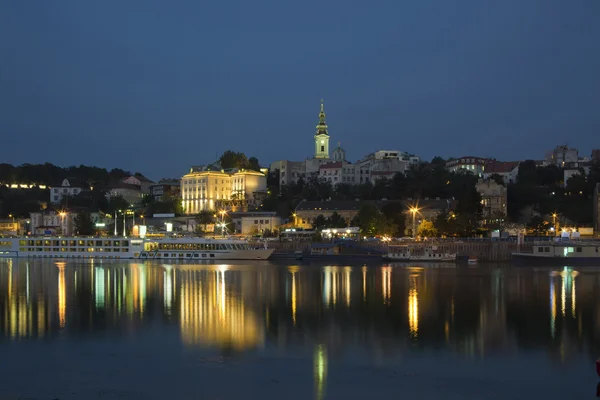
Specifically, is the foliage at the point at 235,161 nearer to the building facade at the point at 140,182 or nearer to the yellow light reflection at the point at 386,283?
the building facade at the point at 140,182

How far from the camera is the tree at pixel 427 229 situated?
59812 millimetres

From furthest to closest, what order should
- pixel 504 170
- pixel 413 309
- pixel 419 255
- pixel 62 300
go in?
pixel 504 170 < pixel 419 255 < pixel 62 300 < pixel 413 309

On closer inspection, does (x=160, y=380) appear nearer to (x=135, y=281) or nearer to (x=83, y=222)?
(x=135, y=281)

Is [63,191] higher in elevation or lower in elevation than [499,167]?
lower

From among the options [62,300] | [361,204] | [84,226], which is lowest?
[62,300]

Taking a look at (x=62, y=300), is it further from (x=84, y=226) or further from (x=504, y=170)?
(x=504, y=170)

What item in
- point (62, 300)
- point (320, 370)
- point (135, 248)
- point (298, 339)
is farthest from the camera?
point (135, 248)

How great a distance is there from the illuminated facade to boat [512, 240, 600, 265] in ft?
158

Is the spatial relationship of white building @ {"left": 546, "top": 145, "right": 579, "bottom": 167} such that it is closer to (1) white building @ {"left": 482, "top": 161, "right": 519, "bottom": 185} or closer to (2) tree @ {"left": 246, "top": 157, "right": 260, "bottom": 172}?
(1) white building @ {"left": 482, "top": 161, "right": 519, "bottom": 185}

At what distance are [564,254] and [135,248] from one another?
31.3m

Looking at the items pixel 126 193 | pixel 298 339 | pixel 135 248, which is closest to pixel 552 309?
pixel 298 339

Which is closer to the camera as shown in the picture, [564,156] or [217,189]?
[217,189]

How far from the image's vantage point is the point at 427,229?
60156mm

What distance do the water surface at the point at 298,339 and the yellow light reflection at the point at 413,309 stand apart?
72 mm
